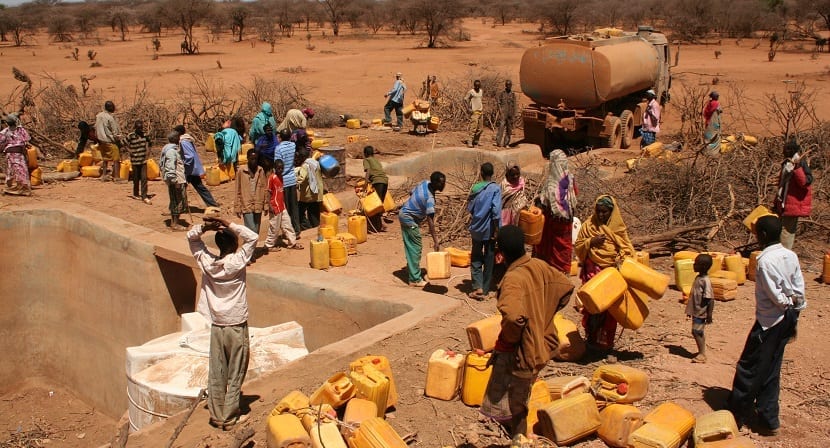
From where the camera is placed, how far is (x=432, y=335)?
284 inches

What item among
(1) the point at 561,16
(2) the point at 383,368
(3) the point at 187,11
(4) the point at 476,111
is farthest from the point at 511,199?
(3) the point at 187,11

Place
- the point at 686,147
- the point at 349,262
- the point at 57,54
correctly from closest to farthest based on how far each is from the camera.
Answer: the point at 349,262 → the point at 686,147 → the point at 57,54

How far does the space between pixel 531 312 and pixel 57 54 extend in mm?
40354

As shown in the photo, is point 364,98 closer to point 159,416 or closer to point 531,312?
point 159,416

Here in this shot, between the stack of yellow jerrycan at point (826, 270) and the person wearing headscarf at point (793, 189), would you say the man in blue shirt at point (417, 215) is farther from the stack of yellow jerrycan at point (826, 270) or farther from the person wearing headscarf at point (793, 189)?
the stack of yellow jerrycan at point (826, 270)

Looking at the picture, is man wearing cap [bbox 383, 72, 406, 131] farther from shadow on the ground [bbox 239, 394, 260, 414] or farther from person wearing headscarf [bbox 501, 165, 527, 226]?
shadow on the ground [bbox 239, 394, 260, 414]

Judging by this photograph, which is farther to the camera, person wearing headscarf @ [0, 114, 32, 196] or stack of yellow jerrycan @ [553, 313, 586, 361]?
person wearing headscarf @ [0, 114, 32, 196]

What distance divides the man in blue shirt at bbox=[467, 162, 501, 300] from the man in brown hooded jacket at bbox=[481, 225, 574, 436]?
128 inches

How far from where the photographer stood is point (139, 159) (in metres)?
12.4

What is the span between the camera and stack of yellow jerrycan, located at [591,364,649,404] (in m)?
5.75

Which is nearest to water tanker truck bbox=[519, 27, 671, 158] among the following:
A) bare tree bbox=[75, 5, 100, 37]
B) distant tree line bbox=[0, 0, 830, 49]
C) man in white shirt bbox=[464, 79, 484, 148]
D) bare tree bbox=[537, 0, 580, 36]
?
man in white shirt bbox=[464, 79, 484, 148]

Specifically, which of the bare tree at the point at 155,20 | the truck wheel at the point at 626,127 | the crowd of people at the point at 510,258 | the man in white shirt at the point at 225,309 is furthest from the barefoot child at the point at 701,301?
the bare tree at the point at 155,20

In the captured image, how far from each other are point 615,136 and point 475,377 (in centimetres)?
1147

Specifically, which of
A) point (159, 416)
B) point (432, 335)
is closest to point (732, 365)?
point (432, 335)
